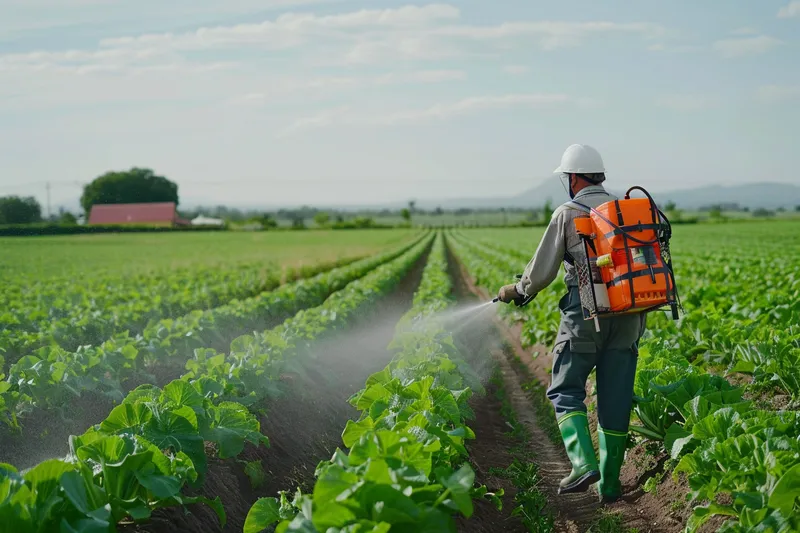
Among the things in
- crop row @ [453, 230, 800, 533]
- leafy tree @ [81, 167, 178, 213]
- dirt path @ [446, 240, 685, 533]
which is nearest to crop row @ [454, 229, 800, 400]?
crop row @ [453, 230, 800, 533]

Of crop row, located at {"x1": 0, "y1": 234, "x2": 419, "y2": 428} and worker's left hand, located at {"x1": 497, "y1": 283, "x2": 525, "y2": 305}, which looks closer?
worker's left hand, located at {"x1": 497, "y1": 283, "x2": 525, "y2": 305}

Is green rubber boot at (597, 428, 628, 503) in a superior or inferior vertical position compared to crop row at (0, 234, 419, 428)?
inferior

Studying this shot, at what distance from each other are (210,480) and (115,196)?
80605mm

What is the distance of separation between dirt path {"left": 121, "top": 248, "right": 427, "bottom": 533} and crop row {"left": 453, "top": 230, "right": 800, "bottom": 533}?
2.79 meters

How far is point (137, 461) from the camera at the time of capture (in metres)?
3.49

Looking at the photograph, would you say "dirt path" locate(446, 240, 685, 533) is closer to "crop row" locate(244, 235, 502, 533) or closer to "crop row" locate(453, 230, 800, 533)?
"crop row" locate(453, 230, 800, 533)

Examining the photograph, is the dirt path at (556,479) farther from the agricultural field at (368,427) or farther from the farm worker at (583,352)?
the farm worker at (583,352)

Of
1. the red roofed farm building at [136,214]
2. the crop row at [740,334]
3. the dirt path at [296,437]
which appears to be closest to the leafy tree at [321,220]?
the red roofed farm building at [136,214]

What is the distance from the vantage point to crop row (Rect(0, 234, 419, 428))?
6.16 meters

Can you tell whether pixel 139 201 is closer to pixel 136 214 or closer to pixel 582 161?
pixel 136 214

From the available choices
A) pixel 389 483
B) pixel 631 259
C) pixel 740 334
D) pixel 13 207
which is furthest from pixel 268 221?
pixel 389 483

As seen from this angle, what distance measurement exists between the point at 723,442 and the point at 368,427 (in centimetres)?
204

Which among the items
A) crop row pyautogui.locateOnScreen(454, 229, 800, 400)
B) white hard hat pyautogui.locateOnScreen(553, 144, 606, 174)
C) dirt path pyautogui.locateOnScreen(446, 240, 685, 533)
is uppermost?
white hard hat pyautogui.locateOnScreen(553, 144, 606, 174)

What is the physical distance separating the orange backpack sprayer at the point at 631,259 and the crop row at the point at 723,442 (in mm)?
763
